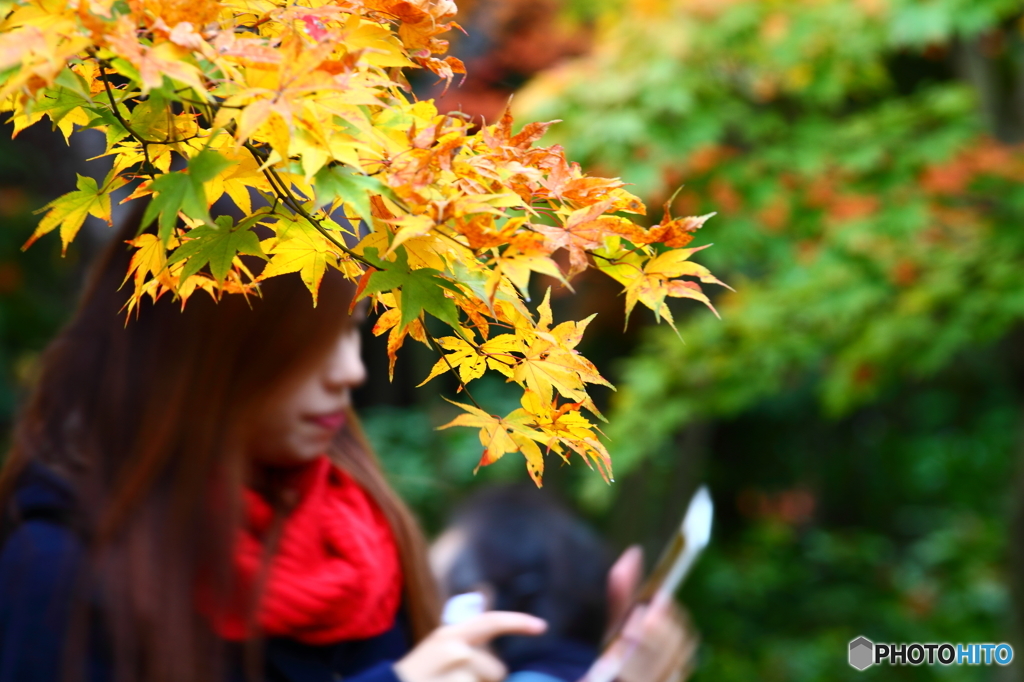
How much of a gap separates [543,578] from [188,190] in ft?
4.28

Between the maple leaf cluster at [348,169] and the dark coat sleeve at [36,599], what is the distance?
0.51 m

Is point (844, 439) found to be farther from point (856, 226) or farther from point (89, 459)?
point (89, 459)

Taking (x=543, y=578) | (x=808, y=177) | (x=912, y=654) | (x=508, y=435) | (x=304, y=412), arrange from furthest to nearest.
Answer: (x=808, y=177) < (x=912, y=654) < (x=543, y=578) < (x=304, y=412) < (x=508, y=435)

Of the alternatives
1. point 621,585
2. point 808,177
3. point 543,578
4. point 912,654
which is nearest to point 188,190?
point 621,585

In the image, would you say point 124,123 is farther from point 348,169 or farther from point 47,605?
point 47,605

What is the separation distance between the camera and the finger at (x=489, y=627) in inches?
40.9

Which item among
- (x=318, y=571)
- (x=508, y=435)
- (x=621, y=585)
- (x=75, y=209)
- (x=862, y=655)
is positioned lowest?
(x=862, y=655)

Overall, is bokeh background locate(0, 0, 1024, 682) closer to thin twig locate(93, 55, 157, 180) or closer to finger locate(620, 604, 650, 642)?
finger locate(620, 604, 650, 642)

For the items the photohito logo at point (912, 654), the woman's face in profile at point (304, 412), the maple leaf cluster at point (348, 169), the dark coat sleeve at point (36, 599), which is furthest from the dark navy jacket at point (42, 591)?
the photohito logo at point (912, 654)

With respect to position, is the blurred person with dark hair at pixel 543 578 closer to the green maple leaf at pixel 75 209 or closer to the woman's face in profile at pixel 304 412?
the woman's face in profile at pixel 304 412

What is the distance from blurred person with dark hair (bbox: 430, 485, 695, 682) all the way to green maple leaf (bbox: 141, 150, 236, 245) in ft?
3.06

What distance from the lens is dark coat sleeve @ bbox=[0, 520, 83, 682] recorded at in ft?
3.16

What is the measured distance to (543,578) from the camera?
1678 millimetres

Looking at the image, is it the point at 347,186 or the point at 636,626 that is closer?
the point at 347,186
